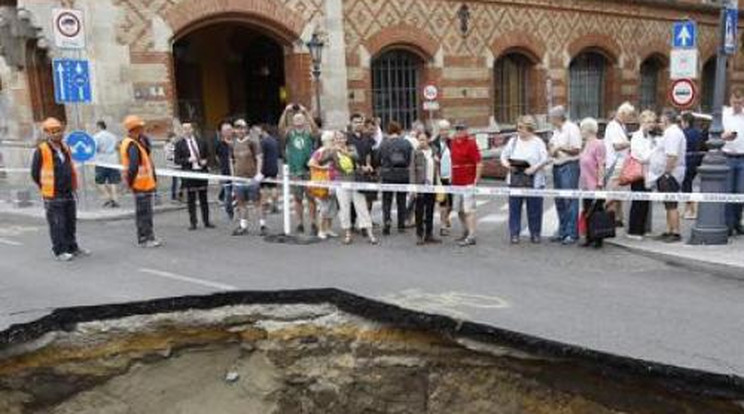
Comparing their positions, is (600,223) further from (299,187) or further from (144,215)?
(144,215)

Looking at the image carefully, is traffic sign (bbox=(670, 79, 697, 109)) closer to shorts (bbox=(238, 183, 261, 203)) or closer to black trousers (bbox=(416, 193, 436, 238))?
black trousers (bbox=(416, 193, 436, 238))

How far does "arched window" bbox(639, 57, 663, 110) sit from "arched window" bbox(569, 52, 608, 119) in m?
2.56

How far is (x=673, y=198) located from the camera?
7.75 meters

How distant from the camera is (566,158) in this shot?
8.55 m

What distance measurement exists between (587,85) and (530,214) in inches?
660

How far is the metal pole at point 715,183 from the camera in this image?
310 inches

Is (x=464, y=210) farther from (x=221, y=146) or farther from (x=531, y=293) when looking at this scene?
(x=221, y=146)

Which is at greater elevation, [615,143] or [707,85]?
[707,85]

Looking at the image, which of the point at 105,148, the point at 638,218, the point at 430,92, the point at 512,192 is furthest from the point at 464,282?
the point at 430,92

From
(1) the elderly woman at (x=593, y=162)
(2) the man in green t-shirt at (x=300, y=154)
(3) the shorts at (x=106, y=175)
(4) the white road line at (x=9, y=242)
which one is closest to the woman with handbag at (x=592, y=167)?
(1) the elderly woman at (x=593, y=162)

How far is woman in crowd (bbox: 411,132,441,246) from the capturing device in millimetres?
9023

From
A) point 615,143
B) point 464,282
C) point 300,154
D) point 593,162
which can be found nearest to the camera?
point 464,282

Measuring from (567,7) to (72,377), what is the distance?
786 inches

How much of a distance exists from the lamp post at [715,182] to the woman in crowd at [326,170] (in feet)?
14.3
